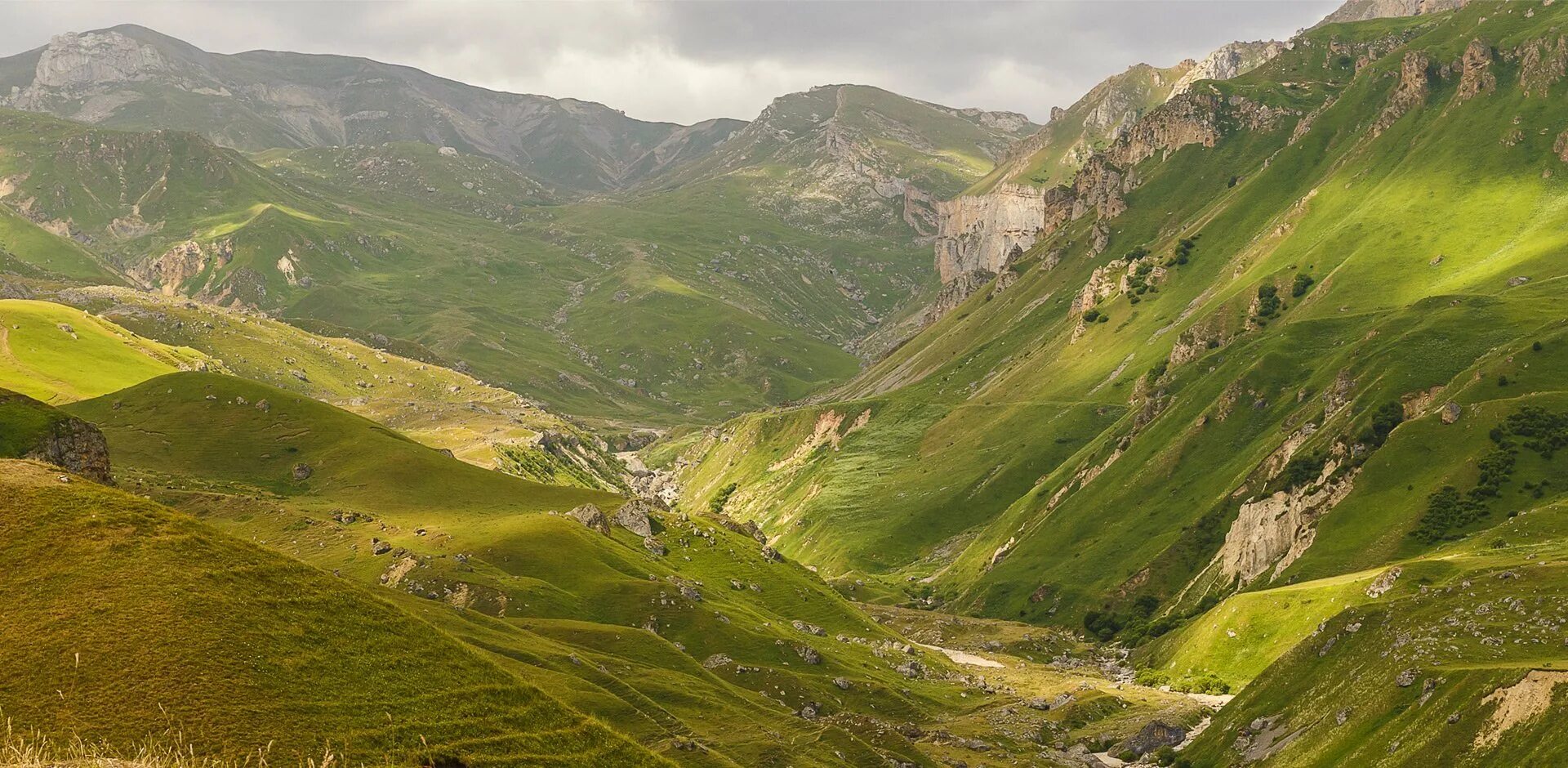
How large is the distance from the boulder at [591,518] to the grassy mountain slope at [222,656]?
117m

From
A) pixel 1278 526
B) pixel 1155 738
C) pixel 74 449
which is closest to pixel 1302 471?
pixel 1278 526

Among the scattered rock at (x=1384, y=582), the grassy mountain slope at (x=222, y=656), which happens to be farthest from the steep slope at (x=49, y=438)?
the scattered rock at (x=1384, y=582)

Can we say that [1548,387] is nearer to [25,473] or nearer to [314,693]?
[314,693]

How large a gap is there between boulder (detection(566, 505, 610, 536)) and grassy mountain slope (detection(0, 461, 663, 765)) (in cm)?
11710

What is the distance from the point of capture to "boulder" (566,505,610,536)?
575 feet

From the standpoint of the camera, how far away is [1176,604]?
582ft

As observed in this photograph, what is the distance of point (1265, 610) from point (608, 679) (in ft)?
283

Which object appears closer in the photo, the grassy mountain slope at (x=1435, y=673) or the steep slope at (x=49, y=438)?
the grassy mountain slope at (x=1435, y=673)

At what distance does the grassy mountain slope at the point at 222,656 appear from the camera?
146 feet

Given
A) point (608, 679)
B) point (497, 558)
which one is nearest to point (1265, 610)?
point (608, 679)

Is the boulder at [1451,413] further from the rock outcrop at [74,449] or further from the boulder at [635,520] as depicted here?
the rock outcrop at [74,449]

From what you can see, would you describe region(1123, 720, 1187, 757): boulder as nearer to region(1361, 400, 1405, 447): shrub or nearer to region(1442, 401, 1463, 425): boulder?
region(1361, 400, 1405, 447): shrub

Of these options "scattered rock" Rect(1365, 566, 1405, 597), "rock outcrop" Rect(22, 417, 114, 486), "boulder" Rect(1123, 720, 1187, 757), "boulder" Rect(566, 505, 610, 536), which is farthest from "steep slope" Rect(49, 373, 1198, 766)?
"rock outcrop" Rect(22, 417, 114, 486)

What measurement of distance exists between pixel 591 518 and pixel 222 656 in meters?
129
